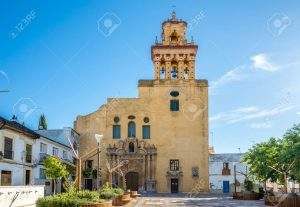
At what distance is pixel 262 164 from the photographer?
42.6 metres

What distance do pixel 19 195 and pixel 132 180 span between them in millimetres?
36014

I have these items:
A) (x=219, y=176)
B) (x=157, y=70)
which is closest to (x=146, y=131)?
(x=157, y=70)

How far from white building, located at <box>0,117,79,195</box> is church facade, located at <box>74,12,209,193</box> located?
29.3ft

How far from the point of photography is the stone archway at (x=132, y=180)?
56.6m

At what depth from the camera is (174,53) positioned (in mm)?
56594

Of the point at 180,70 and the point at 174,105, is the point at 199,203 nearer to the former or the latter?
the point at 174,105

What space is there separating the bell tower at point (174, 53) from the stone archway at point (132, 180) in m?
12.5

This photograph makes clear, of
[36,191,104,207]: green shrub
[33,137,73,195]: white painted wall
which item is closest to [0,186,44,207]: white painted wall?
[36,191,104,207]: green shrub

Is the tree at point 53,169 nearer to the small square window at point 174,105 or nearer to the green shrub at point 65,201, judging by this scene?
the green shrub at point 65,201

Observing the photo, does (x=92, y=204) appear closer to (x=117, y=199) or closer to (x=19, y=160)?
(x=117, y=199)

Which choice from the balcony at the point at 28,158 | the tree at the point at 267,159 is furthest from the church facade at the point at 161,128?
the balcony at the point at 28,158

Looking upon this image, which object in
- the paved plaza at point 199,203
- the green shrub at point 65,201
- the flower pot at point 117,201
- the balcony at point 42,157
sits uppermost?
the balcony at point 42,157

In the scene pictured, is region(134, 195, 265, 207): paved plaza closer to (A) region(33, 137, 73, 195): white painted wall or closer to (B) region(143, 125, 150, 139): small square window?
(A) region(33, 137, 73, 195): white painted wall

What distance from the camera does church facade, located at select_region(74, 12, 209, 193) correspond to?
185 feet
